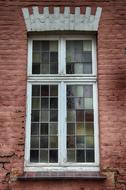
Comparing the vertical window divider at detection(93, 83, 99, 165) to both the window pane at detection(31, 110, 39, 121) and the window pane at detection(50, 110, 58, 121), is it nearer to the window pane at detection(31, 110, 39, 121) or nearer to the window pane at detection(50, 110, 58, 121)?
the window pane at detection(50, 110, 58, 121)

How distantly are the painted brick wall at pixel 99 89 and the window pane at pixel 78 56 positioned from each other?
254mm

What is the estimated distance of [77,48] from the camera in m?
6.19

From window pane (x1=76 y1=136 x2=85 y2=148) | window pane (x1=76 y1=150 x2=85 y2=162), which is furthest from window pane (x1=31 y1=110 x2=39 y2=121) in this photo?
window pane (x1=76 y1=150 x2=85 y2=162)

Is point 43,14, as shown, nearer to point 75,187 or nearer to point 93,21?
point 93,21

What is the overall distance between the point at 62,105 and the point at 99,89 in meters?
0.67

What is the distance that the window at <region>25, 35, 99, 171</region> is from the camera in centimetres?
579

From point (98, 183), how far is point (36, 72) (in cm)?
211

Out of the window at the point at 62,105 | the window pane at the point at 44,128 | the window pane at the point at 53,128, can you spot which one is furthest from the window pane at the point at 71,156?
the window pane at the point at 44,128

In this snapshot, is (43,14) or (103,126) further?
(43,14)

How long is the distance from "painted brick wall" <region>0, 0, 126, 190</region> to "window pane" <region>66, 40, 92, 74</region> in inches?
10.0

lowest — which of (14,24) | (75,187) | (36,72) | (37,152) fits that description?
(75,187)

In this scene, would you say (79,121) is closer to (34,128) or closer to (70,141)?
(70,141)

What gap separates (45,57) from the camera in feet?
20.2

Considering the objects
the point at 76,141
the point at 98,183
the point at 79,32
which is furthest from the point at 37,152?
the point at 79,32
